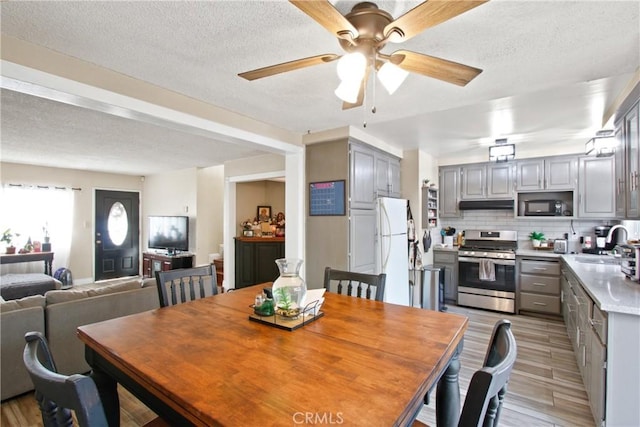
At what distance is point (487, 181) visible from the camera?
478 cm

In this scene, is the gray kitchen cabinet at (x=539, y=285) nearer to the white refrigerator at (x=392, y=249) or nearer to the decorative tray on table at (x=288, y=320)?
the white refrigerator at (x=392, y=249)

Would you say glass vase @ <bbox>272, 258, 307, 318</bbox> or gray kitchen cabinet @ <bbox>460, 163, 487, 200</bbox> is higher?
gray kitchen cabinet @ <bbox>460, 163, 487, 200</bbox>

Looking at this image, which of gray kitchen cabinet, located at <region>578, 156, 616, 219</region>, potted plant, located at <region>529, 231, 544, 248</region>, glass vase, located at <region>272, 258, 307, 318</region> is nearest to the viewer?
glass vase, located at <region>272, 258, 307, 318</region>

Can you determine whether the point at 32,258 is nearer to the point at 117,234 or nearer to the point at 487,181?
the point at 117,234

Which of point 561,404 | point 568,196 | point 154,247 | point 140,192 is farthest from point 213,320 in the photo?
point 140,192

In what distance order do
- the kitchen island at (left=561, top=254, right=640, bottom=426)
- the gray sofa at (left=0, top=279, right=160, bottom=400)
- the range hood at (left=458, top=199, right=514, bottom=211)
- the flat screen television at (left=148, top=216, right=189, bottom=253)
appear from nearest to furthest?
the kitchen island at (left=561, top=254, right=640, bottom=426) → the gray sofa at (left=0, top=279, right=160, bottom=400) → the range hood at (left=458, top=199, right=514, bottom=211) → the flat screen television at (left=148, top=216, right=189, bottom=253)

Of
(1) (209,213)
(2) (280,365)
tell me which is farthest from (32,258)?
(2) (280,365)

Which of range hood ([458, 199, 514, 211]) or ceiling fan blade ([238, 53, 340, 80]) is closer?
ceiling fan blade ([238, 53, 340, 80])

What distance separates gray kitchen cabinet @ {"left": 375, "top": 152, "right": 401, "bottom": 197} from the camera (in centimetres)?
396

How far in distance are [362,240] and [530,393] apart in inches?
80.3

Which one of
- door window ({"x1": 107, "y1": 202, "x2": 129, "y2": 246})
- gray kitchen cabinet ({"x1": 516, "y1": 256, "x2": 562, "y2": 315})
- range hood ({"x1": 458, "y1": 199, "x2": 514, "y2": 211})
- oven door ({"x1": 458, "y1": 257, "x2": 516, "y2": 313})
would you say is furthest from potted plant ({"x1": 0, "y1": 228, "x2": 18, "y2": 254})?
gray kitchen cabinet ({"x1": 516, "y1": 256, "x2": 562, "y2": 315})

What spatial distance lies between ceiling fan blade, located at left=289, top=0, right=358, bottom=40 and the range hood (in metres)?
4.29

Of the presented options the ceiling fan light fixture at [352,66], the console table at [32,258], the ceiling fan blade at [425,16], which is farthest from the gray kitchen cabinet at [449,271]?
the console table at [32,258]

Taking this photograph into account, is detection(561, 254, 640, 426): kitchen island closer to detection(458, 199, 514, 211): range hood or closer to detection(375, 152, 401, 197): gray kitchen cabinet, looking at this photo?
detection(375, 152, 401, 197): gray kitchen cabinet
